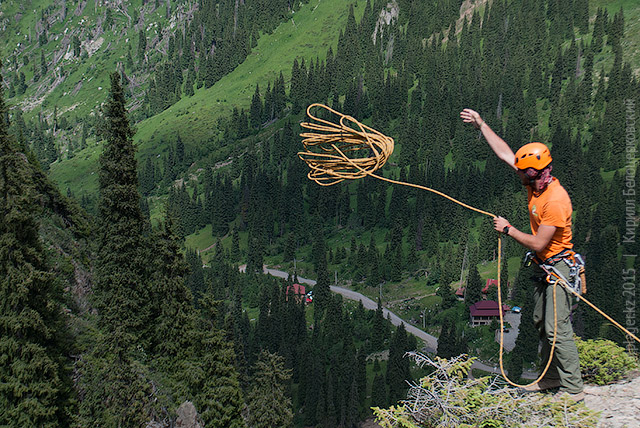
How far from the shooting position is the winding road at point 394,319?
341 feet

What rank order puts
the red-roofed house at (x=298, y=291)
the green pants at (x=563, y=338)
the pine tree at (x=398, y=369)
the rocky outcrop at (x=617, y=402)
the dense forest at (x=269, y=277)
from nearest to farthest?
the rocky outcrop at (x=617, y=402) → the green pants at (x=563, y=338) → the dense forest at (x=269, y=277) → the pine tree at (x=398, y=369) → the red-roofed house at (x=298, y=291)

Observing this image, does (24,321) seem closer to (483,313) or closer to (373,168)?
(373,168)

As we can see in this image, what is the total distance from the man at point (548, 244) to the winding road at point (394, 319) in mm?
85978

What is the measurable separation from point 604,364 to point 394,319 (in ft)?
385

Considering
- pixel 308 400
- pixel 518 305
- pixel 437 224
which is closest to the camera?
pixel 308 400

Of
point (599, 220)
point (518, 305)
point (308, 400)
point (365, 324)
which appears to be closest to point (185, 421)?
point (308, 400)

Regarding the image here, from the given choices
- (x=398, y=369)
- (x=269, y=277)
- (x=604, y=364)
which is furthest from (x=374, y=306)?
(x=604, y=364)

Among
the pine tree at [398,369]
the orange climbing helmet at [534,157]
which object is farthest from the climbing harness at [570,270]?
the pine tree at [398,369]

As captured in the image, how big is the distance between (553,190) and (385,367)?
4156 inches

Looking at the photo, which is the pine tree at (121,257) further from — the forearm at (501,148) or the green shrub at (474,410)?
the forearm at (501,148)

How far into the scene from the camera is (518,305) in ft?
408

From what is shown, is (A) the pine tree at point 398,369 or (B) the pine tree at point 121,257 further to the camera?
(A) the pine tree at point 398,369

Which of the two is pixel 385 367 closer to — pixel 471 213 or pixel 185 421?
pixel 471 213

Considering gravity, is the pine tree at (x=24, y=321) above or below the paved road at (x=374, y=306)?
above
